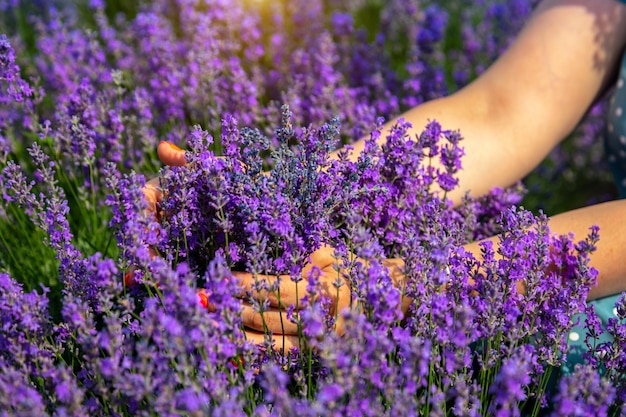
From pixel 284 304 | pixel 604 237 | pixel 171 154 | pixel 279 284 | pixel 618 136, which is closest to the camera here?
pixel 279 284

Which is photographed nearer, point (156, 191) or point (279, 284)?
point (279, 284)

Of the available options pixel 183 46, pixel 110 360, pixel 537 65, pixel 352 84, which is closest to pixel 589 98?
pixel 537 65

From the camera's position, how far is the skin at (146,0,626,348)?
8.86 ft

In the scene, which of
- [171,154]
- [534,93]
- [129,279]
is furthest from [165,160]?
[534,93]

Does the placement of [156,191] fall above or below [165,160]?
below

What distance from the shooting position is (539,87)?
284cm

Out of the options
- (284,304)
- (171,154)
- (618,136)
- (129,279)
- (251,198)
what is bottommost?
(284,304)

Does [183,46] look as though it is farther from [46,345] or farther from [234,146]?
[46,345]

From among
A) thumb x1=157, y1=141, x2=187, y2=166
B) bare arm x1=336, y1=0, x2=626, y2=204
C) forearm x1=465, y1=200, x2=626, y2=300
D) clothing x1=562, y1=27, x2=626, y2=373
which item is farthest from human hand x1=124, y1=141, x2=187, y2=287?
clothing x1=562, y1=27, x2=626, y2=373

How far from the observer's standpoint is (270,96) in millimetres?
3750

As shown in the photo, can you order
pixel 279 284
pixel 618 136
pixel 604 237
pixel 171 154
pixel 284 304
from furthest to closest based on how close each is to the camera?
pixel 618 136, pixel 604 237, pixel 171 154, pixel 284 304, pixel 279 284

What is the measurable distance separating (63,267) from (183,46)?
88.7 inches

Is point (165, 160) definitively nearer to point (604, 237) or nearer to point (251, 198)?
point (251, 198)

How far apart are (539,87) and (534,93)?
0.04 metres
